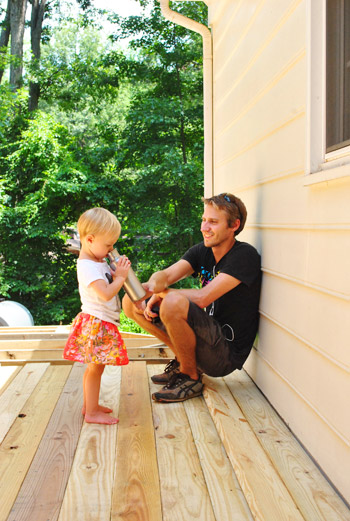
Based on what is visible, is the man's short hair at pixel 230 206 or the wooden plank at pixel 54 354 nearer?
the man's short hair at pixel 230 206

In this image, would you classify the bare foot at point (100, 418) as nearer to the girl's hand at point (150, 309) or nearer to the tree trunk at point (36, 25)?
the girl's hand at point (150, 309)

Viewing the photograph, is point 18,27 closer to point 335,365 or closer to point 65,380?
point 65,380

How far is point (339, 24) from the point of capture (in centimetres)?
207

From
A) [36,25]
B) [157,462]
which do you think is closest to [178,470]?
[157,462]

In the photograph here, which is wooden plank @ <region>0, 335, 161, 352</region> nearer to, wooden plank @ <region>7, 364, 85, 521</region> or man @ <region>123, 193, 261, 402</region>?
man @ <region>123, 193, 261, 402</region>

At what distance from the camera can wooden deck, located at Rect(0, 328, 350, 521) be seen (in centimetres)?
196

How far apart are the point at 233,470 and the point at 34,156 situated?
11.7 meters

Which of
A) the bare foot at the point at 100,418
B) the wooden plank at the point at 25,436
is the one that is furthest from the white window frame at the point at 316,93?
the wooden plank at the point at 25,436

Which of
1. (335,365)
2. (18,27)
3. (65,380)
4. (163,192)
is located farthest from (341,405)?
(18,27)

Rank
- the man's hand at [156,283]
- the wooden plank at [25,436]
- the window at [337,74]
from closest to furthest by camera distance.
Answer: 1. the window at [337,74]
2. the wooden plank at [25,436]
3. the man's hand at [156,283]

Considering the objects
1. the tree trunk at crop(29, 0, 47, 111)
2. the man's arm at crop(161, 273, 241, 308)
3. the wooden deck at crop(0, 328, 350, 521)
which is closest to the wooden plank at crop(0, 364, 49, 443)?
the wooden deck at crop(0, 328, 350, 521)

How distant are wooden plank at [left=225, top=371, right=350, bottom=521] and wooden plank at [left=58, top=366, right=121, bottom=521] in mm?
652

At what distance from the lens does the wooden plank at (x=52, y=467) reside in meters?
1.96

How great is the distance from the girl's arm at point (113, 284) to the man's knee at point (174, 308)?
36cm
